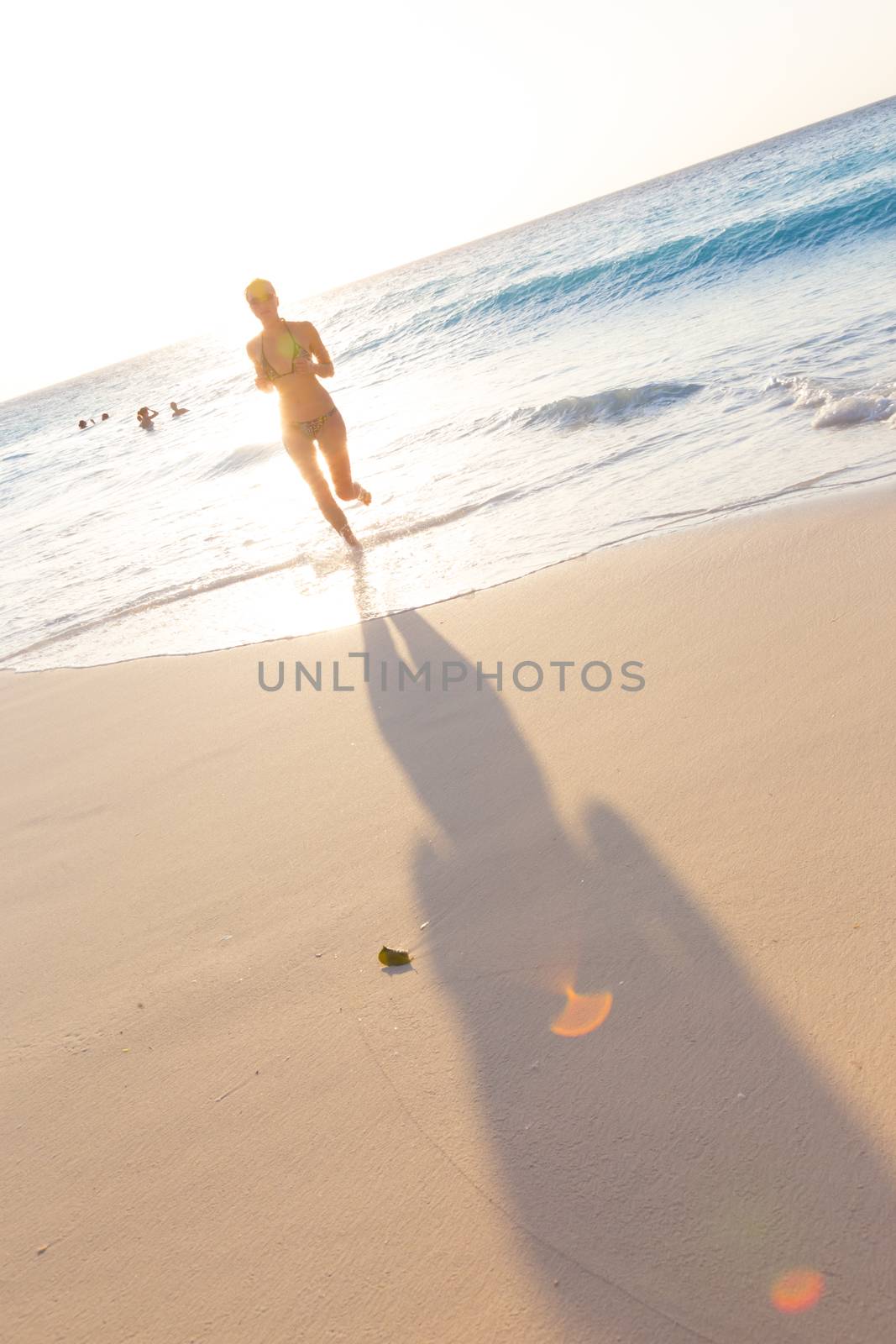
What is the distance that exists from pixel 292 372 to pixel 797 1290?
5.10 metres

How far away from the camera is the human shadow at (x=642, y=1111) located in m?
1.33

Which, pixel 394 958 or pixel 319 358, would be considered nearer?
pixel 394 958

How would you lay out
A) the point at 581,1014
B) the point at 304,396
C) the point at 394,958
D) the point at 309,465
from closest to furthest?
1. the point at 581,1014
2. the point at 394,958
3. the point at 304,396
4. the point at 309,465

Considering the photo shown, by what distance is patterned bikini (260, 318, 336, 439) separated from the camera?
212 inches

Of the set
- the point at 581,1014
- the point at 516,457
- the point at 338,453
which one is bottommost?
the point at 516,457

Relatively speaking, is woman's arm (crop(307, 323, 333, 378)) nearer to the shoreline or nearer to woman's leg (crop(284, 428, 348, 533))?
woman's leg (crop(284, 428, 348, 533))

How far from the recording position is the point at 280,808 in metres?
2.92

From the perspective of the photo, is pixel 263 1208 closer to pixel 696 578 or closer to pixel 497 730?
pixel 497 730

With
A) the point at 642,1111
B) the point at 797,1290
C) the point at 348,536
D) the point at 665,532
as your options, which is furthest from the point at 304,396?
the point at 797,1290

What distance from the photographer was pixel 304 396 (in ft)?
18.2

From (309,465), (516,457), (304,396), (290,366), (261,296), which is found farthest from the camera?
(516,457)

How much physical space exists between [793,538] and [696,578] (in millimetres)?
465

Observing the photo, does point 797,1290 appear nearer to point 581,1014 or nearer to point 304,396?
point 581,1014

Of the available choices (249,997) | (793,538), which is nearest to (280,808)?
(249,997)
